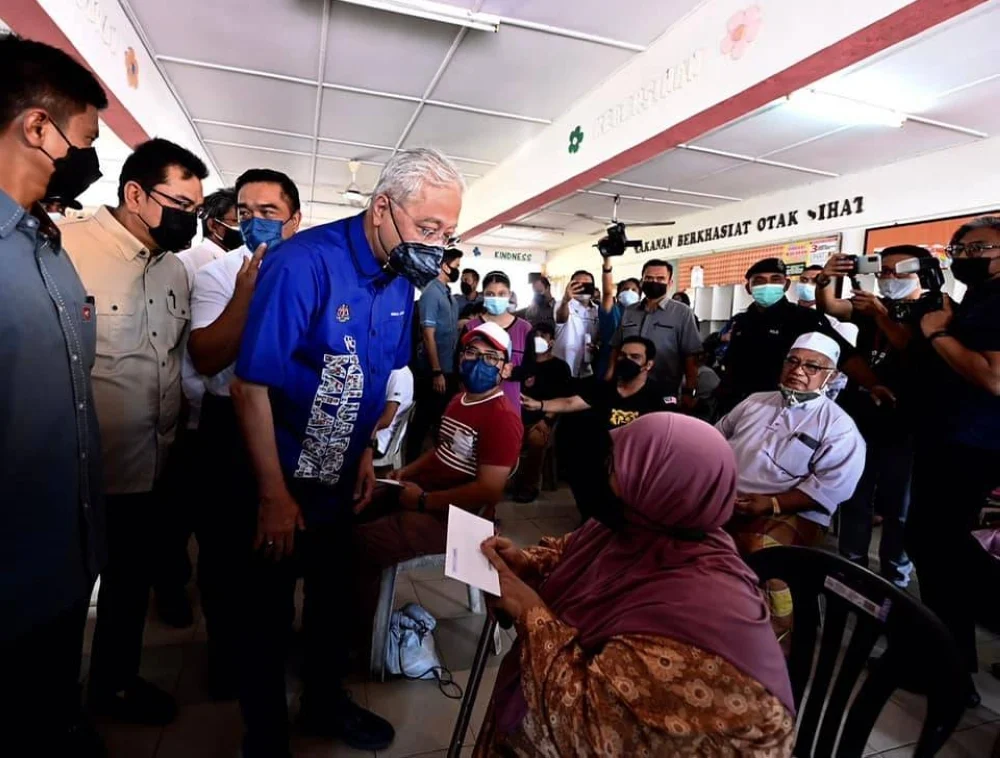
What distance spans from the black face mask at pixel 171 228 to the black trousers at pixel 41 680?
93cm

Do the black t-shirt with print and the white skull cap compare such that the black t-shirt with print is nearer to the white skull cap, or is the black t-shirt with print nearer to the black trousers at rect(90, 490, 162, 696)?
the white skull cap

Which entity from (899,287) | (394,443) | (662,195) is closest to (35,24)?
(394,443)

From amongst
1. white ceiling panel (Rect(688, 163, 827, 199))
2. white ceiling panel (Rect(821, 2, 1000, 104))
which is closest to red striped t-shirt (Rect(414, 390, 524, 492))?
white ceiling panel (Rect(821, 2, 1000, 104))

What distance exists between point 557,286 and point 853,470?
10.2 metres

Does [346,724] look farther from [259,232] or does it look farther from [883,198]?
[883,198]

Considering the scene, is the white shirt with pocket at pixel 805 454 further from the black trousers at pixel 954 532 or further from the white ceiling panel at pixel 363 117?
the white ceiling panel at pixel 363 117

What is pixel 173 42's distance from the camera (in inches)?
143

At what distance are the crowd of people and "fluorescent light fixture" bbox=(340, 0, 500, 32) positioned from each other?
4.68 ft

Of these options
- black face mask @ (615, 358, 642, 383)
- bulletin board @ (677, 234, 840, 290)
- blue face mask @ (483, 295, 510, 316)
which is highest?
bulletin board @ (677, 234, 840, 290)

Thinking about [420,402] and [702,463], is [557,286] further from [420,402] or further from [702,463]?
[702,463]

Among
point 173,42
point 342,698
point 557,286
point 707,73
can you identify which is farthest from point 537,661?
point 557,286

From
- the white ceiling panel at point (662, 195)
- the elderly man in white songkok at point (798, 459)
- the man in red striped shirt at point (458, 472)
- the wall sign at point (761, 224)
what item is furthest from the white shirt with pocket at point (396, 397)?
the wall sign at point (761, 224)

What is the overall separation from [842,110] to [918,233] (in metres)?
1.63

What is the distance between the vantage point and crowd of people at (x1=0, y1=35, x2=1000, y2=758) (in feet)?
2.87
